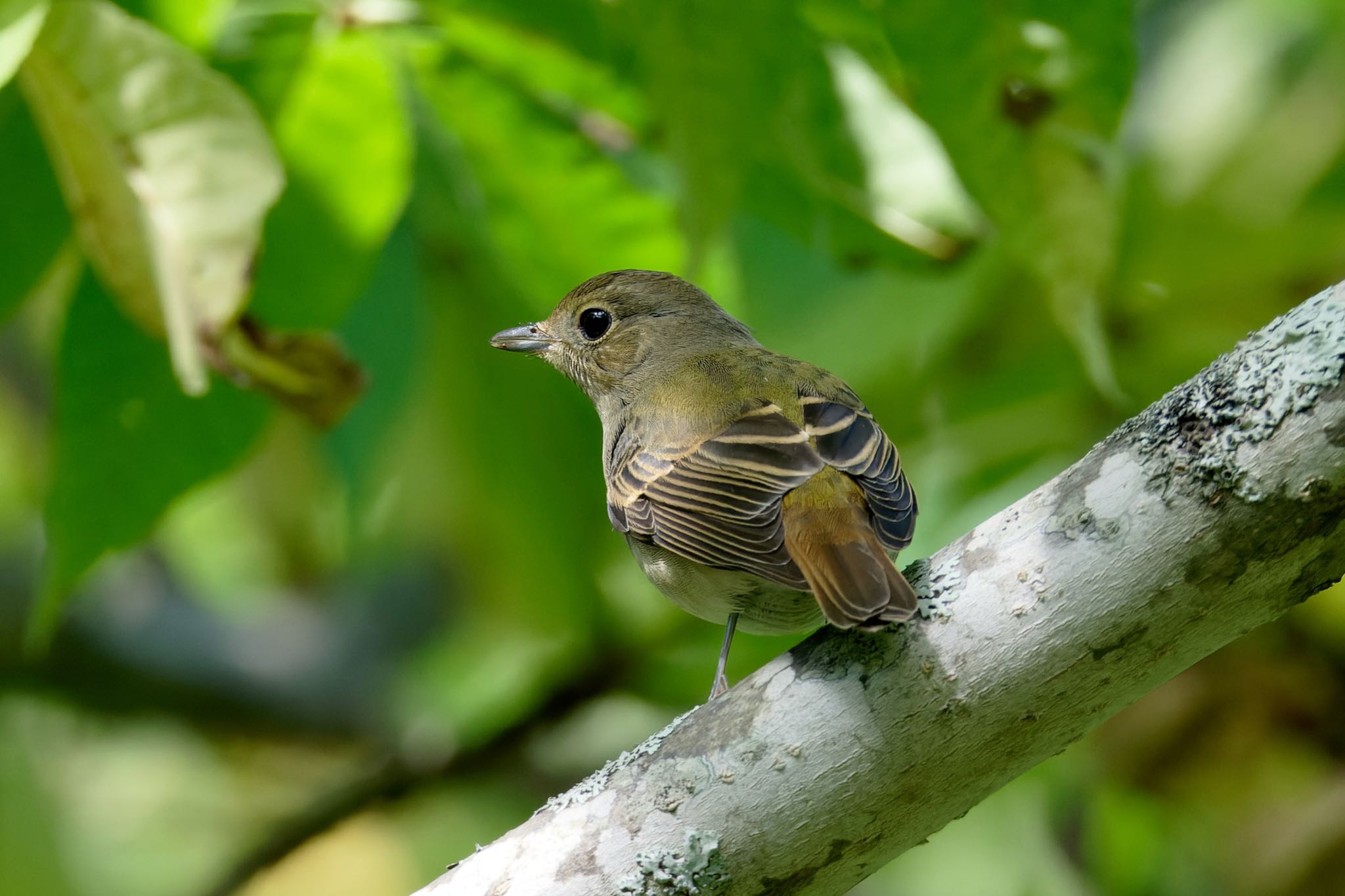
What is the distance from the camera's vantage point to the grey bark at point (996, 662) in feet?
4.97

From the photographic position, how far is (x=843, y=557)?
2014 millimetres

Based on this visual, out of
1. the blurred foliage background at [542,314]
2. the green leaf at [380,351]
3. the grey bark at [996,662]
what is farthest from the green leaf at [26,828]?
the grey bark at [996,662]

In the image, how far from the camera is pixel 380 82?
2.76 meters

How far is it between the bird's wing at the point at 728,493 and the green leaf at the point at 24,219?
4.04 ft

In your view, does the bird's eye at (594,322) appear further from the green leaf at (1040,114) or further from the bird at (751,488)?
the green leaf at (1040,114)

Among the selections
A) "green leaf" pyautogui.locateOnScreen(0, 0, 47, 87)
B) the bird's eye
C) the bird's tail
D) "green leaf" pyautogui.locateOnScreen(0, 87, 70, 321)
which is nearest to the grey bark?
the bird's tail

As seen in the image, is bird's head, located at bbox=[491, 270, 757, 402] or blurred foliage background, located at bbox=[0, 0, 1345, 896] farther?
bird's head, located at bbox=[491, 270, 757, 402]

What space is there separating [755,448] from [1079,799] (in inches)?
68.9

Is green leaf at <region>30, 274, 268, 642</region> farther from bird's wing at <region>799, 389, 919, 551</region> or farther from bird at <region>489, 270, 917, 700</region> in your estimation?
bird's wing at <region>799, 389, 919, 551</region>

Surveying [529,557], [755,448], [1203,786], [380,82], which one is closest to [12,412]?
[529,557]

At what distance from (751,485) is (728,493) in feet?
0.18

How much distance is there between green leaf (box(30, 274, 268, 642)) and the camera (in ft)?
8.41

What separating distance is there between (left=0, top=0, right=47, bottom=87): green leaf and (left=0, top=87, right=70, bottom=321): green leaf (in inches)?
23.2

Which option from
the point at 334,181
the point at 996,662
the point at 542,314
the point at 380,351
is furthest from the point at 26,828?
the point at 996,662
